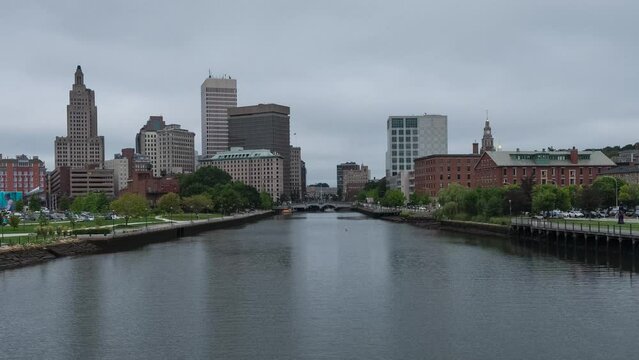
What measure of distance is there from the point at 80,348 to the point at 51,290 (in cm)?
1863

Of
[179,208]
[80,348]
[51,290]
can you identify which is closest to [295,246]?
[51,290]

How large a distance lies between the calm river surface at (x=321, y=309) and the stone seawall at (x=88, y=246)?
3.72 meters

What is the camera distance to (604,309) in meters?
41.0

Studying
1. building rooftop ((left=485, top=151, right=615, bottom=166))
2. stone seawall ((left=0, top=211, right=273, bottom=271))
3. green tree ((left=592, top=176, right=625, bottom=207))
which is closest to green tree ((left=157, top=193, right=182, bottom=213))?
stone seawall ((left=0, top=211, right=273, bottom=271))

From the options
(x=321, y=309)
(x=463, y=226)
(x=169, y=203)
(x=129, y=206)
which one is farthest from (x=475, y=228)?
(x=169, y=203)

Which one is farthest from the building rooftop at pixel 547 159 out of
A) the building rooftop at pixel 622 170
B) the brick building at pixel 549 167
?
the building rooftop at pixel 622 170

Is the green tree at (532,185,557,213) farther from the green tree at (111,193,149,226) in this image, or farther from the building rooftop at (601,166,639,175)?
the green tree at (111,193,149,226)

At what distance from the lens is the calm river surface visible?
109 ft

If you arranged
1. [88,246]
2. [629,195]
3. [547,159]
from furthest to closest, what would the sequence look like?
1. [547,159]
2. [629,195]
3. [88,246]

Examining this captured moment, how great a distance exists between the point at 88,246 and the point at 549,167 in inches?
4648

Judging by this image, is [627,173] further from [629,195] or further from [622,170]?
[629,195]

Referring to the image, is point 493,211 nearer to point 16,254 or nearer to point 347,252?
point 347,252

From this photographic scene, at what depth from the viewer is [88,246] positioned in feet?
271

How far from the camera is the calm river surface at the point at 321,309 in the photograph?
33.2m
